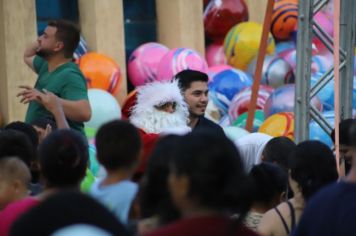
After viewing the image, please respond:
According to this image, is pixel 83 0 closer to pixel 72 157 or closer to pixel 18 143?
pixel 18 143

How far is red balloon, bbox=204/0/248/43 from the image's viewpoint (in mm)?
15758

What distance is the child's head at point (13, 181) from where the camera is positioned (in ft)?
16.2

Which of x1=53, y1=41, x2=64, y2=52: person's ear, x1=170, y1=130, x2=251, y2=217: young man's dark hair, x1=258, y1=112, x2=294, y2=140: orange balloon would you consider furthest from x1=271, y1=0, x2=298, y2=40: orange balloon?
x1=170, y1=130, x2=251, y2=217: young man's dark hair

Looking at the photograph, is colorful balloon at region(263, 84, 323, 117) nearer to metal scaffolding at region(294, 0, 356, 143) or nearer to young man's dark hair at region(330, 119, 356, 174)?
metal scaffolding at region(294, 0, 356, 143)

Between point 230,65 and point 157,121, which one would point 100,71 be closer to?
point 230,65

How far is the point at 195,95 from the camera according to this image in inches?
302

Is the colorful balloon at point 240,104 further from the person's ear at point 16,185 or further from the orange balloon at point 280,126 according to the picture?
the person's ear at point 16,185

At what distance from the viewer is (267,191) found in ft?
18.0

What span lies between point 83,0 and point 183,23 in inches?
62.8

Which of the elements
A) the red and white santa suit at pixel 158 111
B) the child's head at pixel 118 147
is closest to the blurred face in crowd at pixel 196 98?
the red and white santa suit at pixel 158 111

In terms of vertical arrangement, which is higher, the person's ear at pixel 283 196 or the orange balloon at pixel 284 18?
the person's ear at pixel 283 196

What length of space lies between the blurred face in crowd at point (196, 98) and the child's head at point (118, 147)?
3.00 metres

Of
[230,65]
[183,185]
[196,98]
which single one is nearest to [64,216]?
[183,185]

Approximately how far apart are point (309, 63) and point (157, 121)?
1.66 metres
